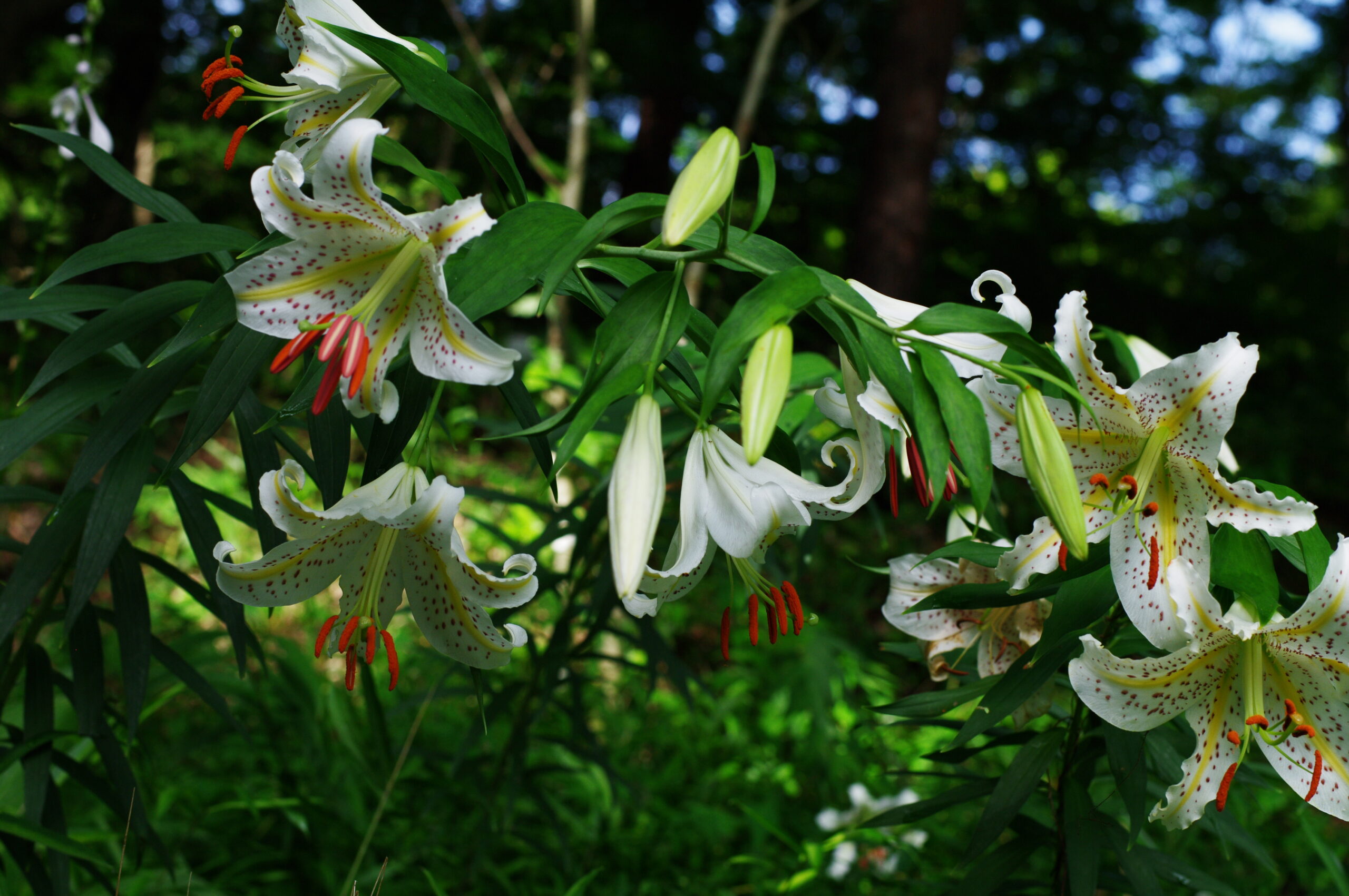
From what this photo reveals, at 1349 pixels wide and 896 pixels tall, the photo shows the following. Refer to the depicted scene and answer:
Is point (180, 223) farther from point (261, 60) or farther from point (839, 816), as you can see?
point (261, 60)

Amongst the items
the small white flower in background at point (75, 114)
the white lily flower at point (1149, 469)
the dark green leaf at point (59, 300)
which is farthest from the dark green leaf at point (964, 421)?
the small white flower in background at point (75, 114)

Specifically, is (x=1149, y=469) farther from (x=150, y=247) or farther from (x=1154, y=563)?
(x=150, y=247)

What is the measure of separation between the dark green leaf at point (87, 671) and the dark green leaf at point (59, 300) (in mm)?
313

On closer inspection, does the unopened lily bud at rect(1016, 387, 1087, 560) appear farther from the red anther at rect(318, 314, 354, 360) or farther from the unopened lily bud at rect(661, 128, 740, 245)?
the red anther at rect(318, 314, 354, 360)

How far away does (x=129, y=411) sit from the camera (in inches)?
29.3

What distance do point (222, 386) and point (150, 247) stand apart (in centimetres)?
15

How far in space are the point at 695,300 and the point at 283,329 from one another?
2728 millimetres

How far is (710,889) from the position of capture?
1793 millimetres

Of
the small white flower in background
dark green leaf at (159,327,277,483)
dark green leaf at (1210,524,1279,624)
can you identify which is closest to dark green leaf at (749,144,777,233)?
dark green leaf at (159,327,277,483)

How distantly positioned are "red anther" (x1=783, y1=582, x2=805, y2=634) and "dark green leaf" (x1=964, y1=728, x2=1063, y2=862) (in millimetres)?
320

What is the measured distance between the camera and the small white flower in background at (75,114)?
54.5 inches

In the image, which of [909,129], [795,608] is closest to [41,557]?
[795,608]

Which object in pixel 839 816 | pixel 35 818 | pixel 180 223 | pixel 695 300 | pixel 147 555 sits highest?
pixel 180 223

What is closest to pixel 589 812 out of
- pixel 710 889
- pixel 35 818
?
pixel 710 889
